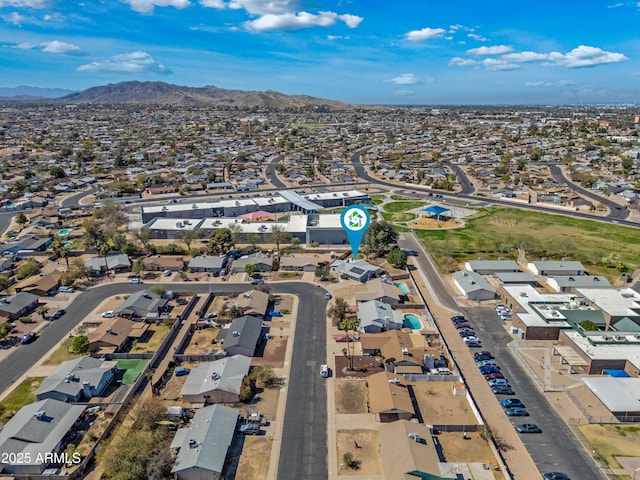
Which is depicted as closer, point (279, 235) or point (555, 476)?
point (555, 476)

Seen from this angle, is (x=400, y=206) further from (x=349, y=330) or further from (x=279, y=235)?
(x=349, y=330)

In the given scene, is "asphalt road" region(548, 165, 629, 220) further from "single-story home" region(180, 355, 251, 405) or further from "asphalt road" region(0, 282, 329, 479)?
"single-story home" region(180, 355, 251, 405)

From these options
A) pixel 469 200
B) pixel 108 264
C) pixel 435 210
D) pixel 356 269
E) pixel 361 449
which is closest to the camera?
pixel 361 449

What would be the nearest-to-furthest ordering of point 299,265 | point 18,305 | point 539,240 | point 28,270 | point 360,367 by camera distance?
1. point 360,367
2. point 18,305
3. point 28,270
4. point 299,265
5. point 539,240

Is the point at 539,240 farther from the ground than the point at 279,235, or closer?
closer

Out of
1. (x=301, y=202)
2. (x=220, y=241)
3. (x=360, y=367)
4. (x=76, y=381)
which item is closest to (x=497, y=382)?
(x=360, y=367)

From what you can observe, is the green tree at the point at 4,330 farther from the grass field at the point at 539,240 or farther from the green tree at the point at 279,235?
the grass field at the point at 539,240

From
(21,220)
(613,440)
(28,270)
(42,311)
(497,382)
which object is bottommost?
(613,440)
